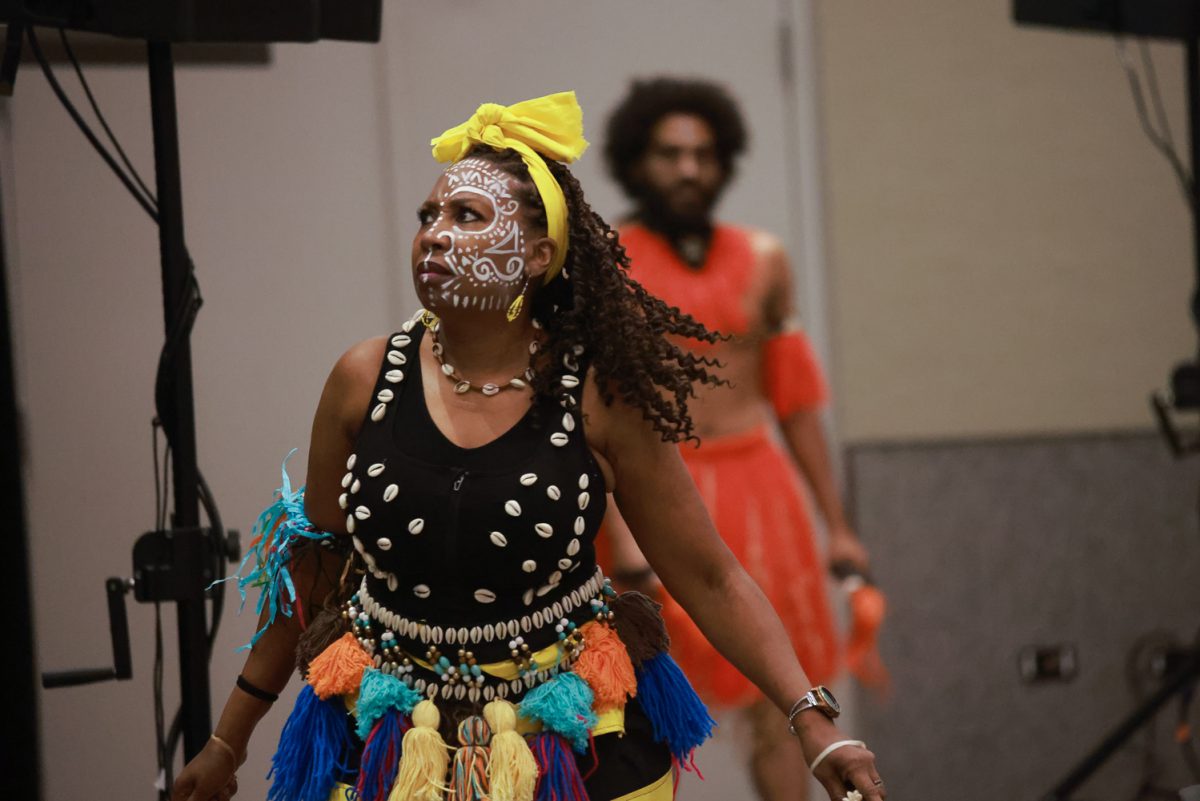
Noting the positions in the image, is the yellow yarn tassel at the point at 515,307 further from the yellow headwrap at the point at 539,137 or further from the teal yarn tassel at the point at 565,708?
the teal yarn tassel at the point at 565,708

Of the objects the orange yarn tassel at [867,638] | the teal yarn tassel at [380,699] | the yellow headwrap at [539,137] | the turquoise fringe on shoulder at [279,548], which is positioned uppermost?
the yellow headwrap at [539,137]

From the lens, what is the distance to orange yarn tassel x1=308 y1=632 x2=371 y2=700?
75.4 inches

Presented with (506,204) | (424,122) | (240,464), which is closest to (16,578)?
(506,204)

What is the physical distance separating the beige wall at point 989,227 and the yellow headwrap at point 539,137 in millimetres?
2219

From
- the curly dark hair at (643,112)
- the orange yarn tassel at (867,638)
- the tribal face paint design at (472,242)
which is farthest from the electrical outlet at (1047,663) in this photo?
the tribal face paint design at (472,242)

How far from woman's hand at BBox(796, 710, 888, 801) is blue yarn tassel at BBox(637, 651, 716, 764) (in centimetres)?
15

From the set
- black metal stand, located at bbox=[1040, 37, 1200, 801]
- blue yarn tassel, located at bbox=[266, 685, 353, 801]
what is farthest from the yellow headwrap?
black metal stand, located at bbox=[1040, 37, 1200, 801]

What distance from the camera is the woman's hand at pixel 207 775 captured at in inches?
78.5

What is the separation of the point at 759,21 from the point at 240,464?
70.2 inches

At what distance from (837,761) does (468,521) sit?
0.55 metres

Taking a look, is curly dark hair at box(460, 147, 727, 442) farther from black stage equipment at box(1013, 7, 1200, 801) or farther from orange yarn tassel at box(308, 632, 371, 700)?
black stage equipment at box(1013, 7, 1200, 801)

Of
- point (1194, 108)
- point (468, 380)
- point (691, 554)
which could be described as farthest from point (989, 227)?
point (468, 380)

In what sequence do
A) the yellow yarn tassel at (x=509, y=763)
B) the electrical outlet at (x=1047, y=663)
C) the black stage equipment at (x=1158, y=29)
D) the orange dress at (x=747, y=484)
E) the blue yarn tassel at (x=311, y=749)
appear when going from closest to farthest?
the yellow yarn tassel at (x=509, y=763), the blue yarn tassel at (x=311, y=749), the black stage equipment at (x=1158, y=29), the orange dress at (x=747, y=484), the electrical outlet at (x=1047, y=663)

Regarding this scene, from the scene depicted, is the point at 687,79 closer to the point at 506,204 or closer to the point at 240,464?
the point at 240,464
